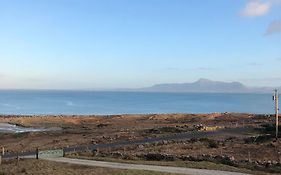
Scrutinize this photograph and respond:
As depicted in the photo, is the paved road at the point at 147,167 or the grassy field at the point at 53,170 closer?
the grassy field at the point at 53,170

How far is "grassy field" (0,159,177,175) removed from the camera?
90.2 ft

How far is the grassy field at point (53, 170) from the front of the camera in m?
27.5

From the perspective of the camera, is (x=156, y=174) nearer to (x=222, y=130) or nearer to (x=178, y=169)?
(x=178, y=169)

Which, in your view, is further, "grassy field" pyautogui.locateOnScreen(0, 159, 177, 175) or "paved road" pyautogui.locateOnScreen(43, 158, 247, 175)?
"paved road" pyautogui.locateOnScreen(43, 158, 247, 175)

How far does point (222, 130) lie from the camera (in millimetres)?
67125

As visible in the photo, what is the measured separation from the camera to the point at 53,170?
1128 inches

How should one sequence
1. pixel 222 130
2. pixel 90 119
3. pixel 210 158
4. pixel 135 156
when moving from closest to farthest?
pixel 210 158 → pixel 135 156 → pixel 222 130 → pixel 90 119

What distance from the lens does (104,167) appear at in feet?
98.4

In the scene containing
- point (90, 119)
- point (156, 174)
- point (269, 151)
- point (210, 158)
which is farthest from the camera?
point (90, 119)

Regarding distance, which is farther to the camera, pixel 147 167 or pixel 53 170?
pixel 147 167

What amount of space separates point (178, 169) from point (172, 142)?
870 inches

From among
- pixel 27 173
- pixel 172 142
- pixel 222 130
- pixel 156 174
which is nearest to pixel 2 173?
pixel 27 173

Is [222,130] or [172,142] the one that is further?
[222,130]

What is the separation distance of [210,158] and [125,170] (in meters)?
9.65
